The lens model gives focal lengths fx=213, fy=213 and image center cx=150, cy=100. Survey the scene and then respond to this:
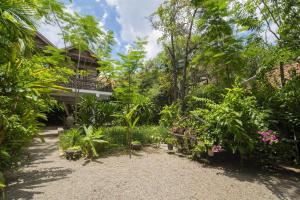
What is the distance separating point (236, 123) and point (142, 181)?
240 cm

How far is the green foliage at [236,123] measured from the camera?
187 inches

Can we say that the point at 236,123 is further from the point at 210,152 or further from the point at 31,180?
the point at 31,180

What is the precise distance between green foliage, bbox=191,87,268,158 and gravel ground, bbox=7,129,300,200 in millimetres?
641

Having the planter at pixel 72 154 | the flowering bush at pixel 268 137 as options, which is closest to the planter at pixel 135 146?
the planter at pixel 72 154

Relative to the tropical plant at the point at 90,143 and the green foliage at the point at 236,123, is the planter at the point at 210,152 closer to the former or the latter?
the green foliage at the point at 236,123

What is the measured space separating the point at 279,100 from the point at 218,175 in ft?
7.93

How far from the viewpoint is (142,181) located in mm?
4262

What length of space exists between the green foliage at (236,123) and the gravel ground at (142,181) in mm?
641

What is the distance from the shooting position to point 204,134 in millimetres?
5508

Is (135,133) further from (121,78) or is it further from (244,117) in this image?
(244,117)

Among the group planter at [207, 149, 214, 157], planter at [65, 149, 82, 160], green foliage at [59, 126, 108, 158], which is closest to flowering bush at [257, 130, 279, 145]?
planter at [207, 149, 214, 157]

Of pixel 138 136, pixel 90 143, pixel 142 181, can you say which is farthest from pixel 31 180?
pixel 138 136

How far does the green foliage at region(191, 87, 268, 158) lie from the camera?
15.6 ft

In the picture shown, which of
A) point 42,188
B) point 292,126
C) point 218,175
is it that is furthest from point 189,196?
point 292,126
